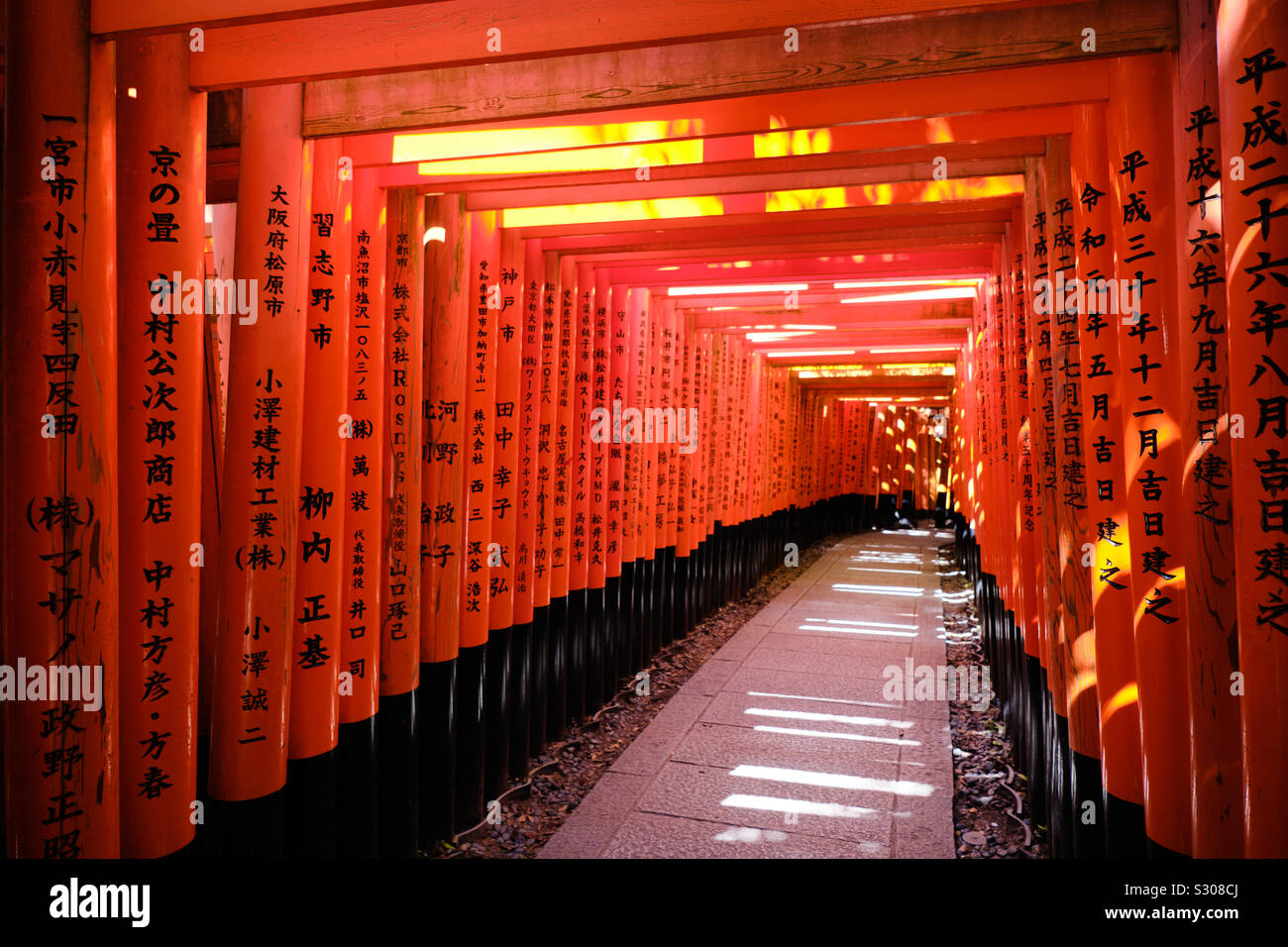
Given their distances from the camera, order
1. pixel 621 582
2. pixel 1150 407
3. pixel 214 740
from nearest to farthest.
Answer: pixel 1150 407, pixel 214 740, pixel 621 582

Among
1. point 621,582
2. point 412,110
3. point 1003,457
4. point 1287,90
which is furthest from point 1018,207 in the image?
point 621,582

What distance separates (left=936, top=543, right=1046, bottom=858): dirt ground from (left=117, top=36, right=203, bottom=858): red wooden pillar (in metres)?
3.83

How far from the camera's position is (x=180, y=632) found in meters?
2.68

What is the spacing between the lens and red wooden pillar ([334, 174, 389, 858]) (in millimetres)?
3639

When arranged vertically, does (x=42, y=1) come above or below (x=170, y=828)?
above

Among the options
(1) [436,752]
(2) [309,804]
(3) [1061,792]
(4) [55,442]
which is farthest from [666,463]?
(4) [55,442]

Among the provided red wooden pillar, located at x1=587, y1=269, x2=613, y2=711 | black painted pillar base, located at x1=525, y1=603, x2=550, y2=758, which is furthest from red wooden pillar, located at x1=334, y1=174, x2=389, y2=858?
red wooden pillar, located at x1=587, y1=269, x2=613, y2=711

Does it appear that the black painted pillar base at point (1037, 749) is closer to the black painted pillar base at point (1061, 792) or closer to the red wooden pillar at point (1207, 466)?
the black painted pillar base at point (1061, 792)

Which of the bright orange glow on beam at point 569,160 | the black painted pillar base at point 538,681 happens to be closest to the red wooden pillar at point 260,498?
the bright orange glow on beam at point 569,160

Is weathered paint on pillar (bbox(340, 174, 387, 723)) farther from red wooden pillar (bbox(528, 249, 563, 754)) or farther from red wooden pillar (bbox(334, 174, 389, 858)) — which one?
red wooden pillar (bbox(528, 249, 563, 754))

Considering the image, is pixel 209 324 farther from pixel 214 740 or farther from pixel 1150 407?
pixel 1150 407

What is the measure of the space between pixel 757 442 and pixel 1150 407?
33.2 ft

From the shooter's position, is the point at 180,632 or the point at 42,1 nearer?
the point at 42,1
